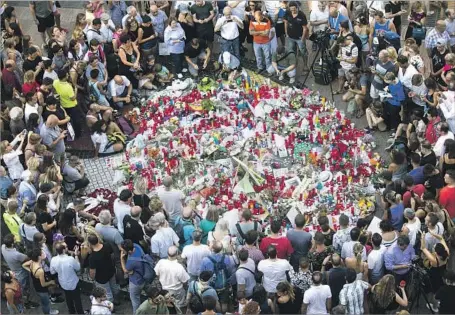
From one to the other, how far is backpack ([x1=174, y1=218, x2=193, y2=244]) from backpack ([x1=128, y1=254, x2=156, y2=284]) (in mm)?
892

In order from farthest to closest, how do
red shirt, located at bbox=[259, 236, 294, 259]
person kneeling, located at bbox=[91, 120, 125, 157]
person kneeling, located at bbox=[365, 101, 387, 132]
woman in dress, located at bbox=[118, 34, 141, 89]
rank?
woman in dress, located at bbox=[118, 34, 141, 89] < person kneeling, located at bbox=[365, 101, 387, 132] < person kneeling, located at bbox=[91, 120, 125, 157] < red shirt, located at bbox=[259, 236, 294, 259]

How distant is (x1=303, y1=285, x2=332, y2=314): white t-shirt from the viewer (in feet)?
43.1

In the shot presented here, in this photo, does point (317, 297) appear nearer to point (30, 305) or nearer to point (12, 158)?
point (30, 305)

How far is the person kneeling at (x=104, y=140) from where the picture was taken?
1786 cm

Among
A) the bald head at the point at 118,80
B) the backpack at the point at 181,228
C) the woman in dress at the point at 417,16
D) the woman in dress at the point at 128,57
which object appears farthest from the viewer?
the woman in dress at the point at 128,57

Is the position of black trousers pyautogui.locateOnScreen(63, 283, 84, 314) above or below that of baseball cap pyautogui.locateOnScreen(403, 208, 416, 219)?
below

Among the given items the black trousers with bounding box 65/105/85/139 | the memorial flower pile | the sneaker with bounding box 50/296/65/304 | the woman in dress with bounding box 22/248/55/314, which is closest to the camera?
the woman in dress with bounding box 22/248/55/314

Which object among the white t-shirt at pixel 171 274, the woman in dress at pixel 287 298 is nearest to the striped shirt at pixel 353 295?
the woman in dress at pixel 287 298

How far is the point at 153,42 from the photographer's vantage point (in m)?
19.9

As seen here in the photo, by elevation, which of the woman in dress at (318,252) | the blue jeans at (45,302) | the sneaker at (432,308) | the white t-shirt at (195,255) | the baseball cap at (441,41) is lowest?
the blue jeans at (45,302)

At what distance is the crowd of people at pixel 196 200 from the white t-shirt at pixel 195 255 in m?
0.02

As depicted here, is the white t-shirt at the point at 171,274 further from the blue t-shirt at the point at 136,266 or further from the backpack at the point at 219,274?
the backpack at the point at 219,274

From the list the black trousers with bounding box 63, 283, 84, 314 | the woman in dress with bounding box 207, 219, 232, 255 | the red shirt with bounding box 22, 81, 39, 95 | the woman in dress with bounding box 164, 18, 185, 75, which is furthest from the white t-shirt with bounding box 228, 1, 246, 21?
the black trousers with bounding box 63, 283, 84, 314

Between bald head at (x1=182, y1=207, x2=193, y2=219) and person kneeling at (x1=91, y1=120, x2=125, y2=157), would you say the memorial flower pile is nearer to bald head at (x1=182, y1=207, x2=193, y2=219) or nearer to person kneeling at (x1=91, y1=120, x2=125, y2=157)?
person kneeling at (x1=91, y1=120, x2=125, y2=157)
